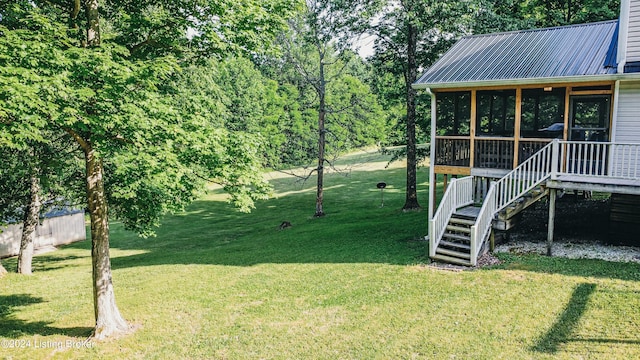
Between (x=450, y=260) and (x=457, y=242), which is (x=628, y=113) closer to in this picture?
(x=457, y=242)

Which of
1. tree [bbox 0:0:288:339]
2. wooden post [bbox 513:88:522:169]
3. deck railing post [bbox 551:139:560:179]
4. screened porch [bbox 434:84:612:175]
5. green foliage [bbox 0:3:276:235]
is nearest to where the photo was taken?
green foliage [bbox 0:3:276:235]

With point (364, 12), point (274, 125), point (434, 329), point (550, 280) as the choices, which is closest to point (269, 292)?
point (434, 329)

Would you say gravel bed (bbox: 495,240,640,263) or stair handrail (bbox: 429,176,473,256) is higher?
stair handrail (bbox: 429,176,473,256)

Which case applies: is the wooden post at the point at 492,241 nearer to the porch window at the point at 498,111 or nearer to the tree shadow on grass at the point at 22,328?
the porch window at the point at 498,111

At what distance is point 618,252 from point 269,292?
31.3 feet

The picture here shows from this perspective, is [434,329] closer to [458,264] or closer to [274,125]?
[458,264]

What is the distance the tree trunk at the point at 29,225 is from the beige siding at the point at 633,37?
18.9 meters

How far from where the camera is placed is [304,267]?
14.1 meters

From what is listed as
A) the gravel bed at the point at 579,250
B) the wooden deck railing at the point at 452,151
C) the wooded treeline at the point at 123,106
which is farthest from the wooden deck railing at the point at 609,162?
the wooded treeline at the point at 123,106

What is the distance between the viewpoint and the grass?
341 inches

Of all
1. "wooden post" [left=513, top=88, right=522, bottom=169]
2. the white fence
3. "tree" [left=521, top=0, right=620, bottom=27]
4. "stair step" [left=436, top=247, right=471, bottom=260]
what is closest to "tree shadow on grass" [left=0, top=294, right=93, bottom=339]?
"stair step" [left=436, top=247, right=471, bottom=260]

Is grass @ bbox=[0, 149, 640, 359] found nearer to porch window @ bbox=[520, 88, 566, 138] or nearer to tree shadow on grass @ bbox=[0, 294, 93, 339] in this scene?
tree shadow on grass @ bbox=[0, 294, 93, 339]

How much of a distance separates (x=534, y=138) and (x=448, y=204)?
3380 millimetres

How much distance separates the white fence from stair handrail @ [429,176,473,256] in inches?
728
